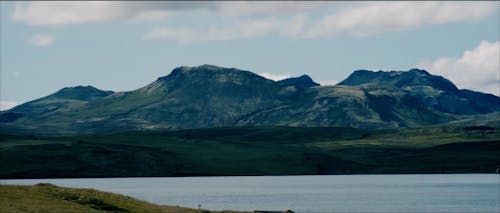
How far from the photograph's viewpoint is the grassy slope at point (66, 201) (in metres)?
66.4

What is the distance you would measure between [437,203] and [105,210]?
259ft

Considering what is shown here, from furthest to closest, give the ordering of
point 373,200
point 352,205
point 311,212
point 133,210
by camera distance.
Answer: point 373,200 → point 352,205 → point 311,212 → point 133,210

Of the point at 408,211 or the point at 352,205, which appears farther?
the point at 352,205

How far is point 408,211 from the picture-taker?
115750 mm

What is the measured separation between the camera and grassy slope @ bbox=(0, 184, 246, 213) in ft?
218

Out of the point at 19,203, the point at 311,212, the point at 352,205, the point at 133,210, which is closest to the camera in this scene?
the point at 19,203

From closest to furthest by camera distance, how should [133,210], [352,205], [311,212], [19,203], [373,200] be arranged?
[19,203] → [133,210] → [311,212] → [352,205] → [373,200]

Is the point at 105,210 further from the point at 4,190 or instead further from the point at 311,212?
the point at 311,212

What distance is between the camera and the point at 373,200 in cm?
14512

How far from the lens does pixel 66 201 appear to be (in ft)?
237

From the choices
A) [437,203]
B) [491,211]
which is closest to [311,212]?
[491,211]

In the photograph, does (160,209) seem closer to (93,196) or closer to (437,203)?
(93,196)

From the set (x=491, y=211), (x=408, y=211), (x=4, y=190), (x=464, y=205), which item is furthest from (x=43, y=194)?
(x=464, y=205)

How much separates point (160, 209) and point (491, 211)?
56858 mm
